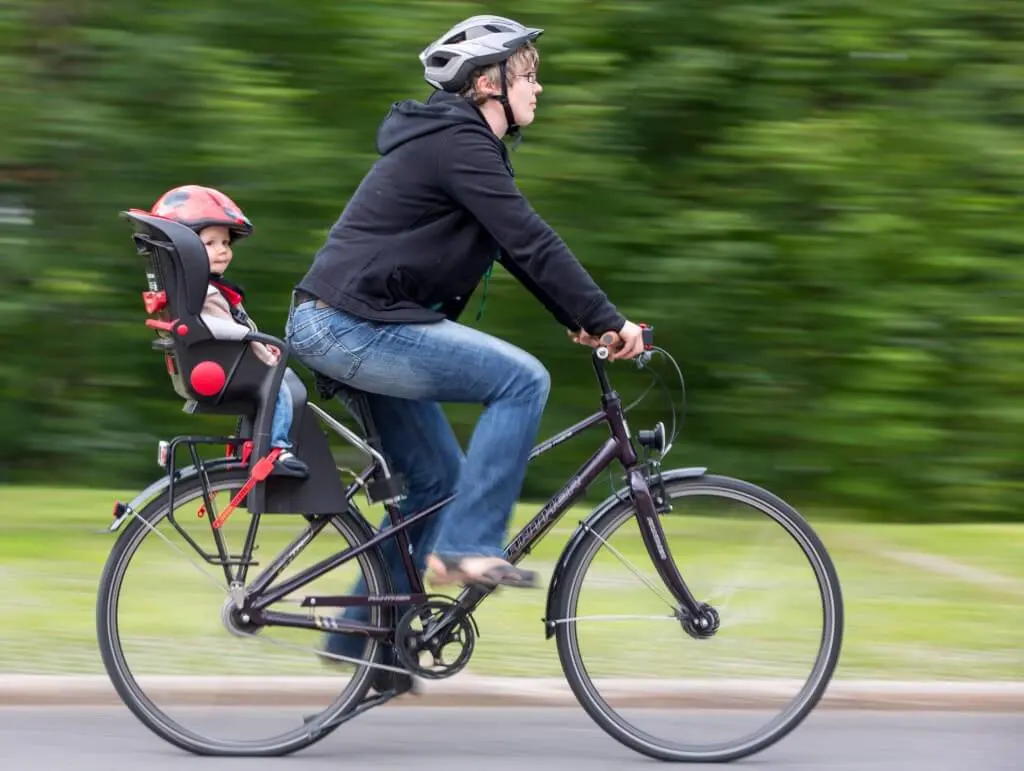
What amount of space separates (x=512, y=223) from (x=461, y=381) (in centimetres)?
44

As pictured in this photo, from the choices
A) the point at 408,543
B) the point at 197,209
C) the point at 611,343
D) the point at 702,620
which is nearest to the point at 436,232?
the point at 611,343

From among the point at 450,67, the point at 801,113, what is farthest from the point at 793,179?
the point at 450,67

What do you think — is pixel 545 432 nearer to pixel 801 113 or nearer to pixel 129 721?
pixel 801 113

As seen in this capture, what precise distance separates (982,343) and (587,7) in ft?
9.40

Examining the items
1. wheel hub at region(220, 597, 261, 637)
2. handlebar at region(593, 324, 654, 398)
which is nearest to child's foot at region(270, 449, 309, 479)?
wheel hub at region(220, 597, 261, 637)

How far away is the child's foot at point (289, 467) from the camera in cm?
452

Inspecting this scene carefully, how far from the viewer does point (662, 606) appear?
4.73 metres

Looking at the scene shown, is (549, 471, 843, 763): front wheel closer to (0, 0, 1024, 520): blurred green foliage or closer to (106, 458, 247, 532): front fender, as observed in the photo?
(106, 458, 247, 532): front fender

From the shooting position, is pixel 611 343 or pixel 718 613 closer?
pixel 611 343

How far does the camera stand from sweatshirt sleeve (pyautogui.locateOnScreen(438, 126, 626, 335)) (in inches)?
171

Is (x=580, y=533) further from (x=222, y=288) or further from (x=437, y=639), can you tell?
(x=222, y=288)

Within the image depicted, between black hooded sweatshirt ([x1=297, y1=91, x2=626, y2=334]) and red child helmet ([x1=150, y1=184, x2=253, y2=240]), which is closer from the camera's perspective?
black hooded sweatshirt ([x1=297, y1=91, x2=626, y2=334])

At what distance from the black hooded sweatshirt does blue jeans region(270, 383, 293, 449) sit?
287 mm

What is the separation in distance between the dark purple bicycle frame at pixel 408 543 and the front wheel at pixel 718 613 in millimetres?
46
